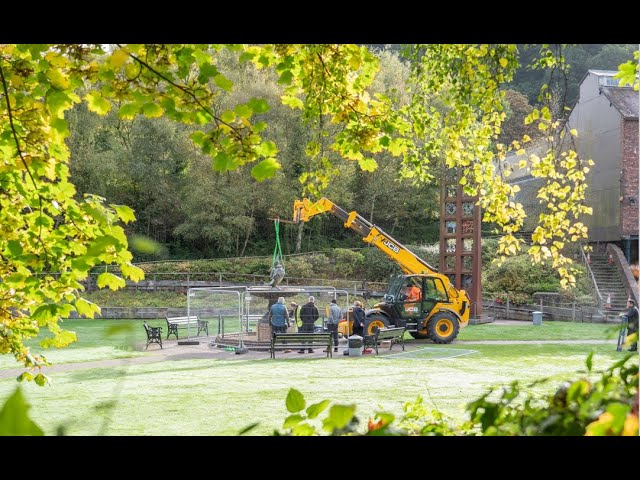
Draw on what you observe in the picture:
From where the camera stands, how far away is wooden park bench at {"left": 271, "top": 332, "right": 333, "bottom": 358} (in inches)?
579

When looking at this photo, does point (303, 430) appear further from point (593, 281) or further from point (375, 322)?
point (593, 281)

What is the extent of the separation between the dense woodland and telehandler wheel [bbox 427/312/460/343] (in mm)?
10279

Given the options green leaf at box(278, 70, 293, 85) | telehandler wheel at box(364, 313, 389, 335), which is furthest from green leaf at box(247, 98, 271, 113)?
telehandler wheel at box(364, 313, 389, 335)

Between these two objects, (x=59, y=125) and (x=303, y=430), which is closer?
(x=303, y=430)

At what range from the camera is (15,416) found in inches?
28.8

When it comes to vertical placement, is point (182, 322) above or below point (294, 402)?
below

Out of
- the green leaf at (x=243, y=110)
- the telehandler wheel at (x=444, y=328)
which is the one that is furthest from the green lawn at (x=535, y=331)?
the green leaf at (x=243, y=110)

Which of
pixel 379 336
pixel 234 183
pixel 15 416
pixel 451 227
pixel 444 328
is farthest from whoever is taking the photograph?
pixel 234 183

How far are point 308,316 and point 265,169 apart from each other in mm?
13404

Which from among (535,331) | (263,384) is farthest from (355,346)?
(535,331)

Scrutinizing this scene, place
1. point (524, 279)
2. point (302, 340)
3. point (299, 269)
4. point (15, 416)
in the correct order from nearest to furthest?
point (15, 416)
point (302, 340)
point (524, 279)
point (299, 269)

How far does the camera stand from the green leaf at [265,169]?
2834mm

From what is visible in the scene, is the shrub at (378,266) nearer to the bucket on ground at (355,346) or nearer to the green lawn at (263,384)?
the green lawn at (263,384)
